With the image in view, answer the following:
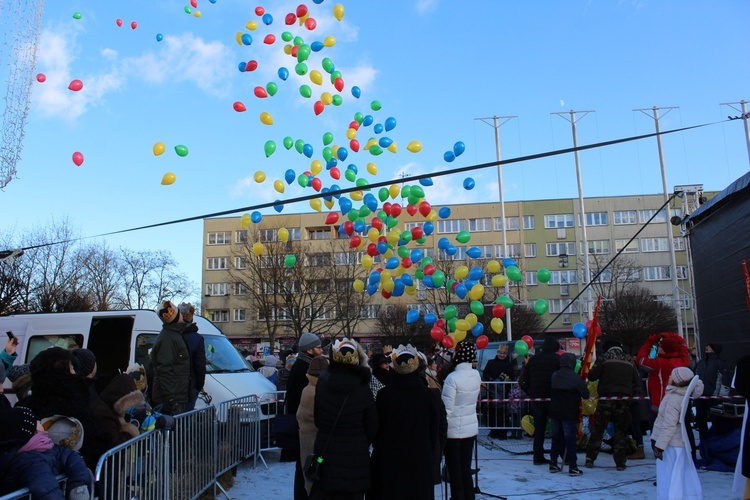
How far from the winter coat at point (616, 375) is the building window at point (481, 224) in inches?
1802

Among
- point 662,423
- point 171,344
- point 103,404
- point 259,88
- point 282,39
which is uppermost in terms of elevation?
point 282,39

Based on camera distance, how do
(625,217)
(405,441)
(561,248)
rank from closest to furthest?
(405,441), (625,217), (561,248)

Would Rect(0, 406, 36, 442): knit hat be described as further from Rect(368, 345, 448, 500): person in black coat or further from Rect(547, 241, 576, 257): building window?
Rect(547, 241, 576, 257): building window

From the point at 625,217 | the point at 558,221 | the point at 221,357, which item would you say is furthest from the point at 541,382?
the point at 625,217

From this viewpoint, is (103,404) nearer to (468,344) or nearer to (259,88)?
(468,344)

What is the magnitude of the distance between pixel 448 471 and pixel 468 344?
1.31m

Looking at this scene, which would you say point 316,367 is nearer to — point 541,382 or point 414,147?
point 541,382

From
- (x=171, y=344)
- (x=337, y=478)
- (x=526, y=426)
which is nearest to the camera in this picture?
(x=337, y=478)

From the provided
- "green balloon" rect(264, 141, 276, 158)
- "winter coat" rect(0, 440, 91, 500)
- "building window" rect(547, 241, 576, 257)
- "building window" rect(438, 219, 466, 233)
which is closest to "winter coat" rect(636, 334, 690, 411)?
"green balloon" rect(264, 141, 276, 158)

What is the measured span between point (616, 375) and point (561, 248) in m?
46.8

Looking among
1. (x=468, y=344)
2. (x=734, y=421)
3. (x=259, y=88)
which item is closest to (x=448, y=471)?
(x=468, y=344)

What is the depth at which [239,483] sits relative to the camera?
26.1ft

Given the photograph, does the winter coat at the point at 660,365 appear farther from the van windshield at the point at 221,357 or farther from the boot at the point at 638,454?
the van windshield at the point at 221,357

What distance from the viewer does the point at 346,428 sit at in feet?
15.8
